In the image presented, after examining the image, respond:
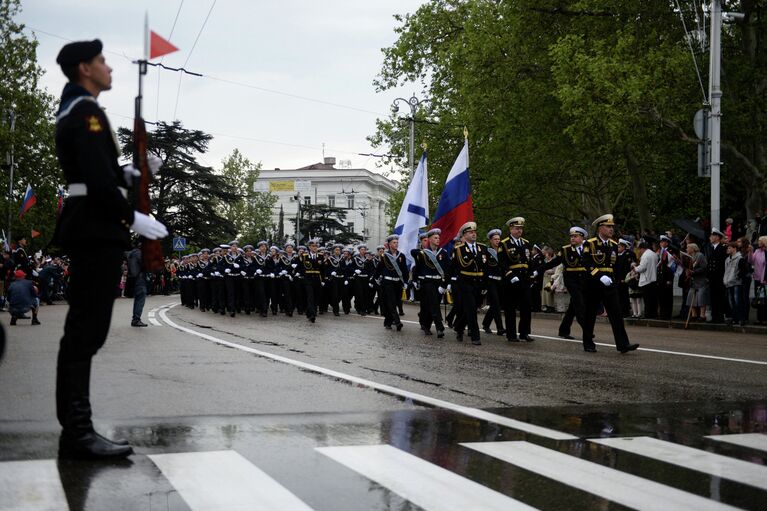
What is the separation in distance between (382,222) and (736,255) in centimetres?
11163

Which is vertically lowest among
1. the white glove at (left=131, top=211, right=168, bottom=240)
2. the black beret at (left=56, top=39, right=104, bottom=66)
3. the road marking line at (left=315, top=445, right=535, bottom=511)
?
the road marking line at (left=315, top=445, right=535, bottom=511)

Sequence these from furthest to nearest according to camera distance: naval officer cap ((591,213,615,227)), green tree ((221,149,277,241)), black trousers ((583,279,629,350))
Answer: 1. green tree ((221,149,277,241))
2. naval officer cap ((591,213,615,227))
3. black trousers ((583,279,629,350))

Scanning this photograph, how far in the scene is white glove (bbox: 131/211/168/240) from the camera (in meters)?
5.37

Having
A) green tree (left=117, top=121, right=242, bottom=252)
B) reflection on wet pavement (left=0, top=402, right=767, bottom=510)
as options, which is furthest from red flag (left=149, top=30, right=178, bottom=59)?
green tree (left=117, top=121, right=242, bottom=252)

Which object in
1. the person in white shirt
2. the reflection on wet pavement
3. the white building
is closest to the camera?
the reflection on wet pavement

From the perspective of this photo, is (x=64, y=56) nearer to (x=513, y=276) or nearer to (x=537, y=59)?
(x=513, y=276)

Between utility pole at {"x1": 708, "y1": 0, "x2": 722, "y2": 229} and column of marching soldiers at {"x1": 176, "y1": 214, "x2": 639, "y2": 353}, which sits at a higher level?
utility pole at {"x1": 708, "y1": 0, "x2": 722, "y2": 229}

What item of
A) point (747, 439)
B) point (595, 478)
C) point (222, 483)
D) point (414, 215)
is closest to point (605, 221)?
point (747, 439)

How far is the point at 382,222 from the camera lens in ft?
431

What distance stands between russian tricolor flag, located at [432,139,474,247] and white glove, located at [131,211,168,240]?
18829 mm

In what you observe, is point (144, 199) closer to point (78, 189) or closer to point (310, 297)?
point (78, 189)

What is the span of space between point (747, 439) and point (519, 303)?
10.3 m

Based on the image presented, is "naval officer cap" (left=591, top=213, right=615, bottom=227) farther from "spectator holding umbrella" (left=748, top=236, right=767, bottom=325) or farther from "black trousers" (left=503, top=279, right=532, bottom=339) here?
"spectator holding umbrella" (left=748, top=236, right=767, bottom=325)

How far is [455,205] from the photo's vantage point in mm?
24609
